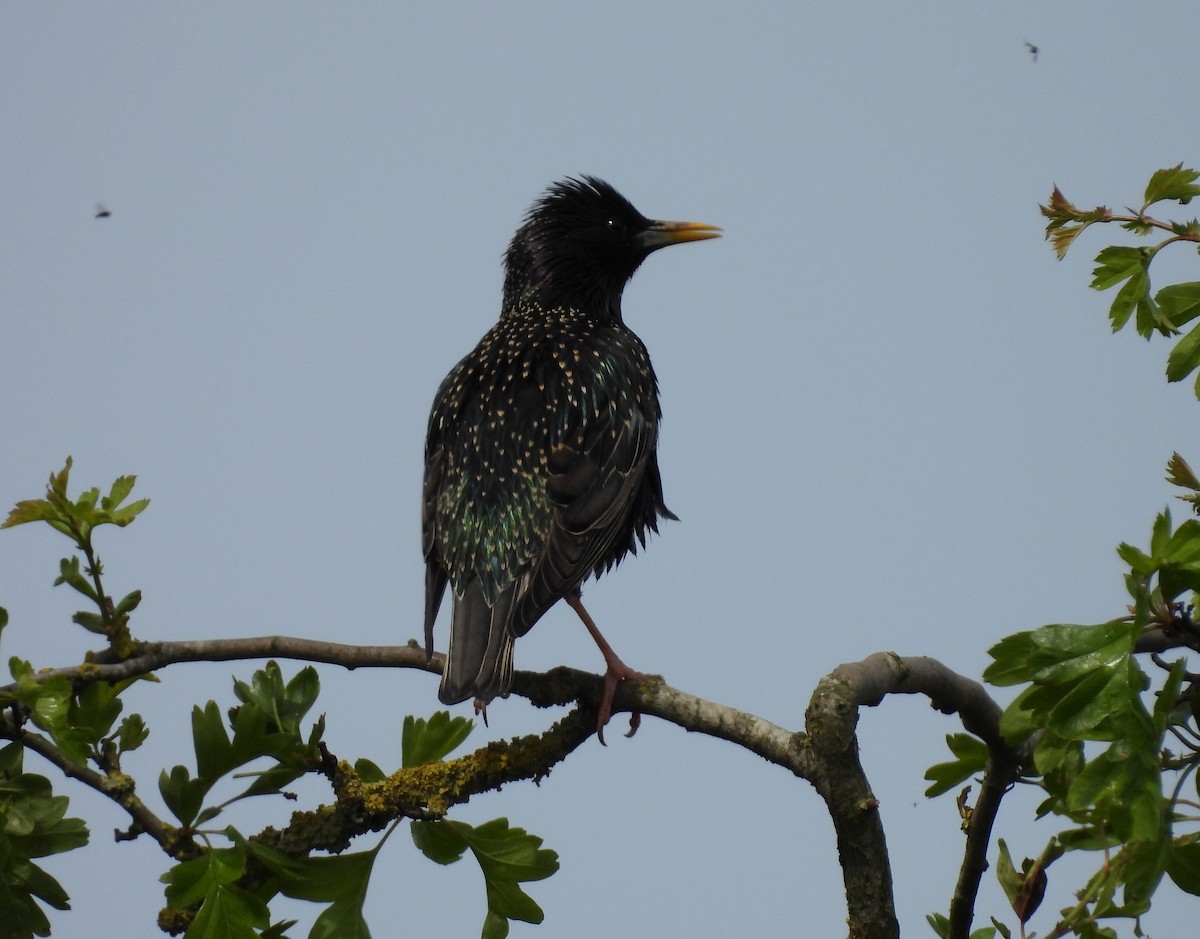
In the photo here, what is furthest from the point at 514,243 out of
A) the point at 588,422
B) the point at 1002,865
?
the point at 1002,865

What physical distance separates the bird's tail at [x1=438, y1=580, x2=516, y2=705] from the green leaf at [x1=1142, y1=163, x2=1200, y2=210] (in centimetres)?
211

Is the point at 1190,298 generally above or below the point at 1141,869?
above

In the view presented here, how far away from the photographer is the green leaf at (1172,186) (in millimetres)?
2738

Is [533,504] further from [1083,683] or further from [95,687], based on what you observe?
[1083,683]

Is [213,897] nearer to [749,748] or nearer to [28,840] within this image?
[28,840]

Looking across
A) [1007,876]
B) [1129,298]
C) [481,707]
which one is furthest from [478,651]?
[1129,298]

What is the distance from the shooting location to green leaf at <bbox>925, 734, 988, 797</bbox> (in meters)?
3.04

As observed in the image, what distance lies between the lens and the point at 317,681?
305 cm

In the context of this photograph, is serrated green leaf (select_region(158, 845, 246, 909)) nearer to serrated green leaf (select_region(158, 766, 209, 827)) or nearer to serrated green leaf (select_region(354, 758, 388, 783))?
serrated green leaf (select_region(158, 766, 209, 827))

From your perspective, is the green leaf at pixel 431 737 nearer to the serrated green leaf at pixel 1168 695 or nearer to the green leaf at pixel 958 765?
the green leaf at pixel 958 765

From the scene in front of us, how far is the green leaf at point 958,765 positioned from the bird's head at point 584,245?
11.7ft

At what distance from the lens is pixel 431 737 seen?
3.20m

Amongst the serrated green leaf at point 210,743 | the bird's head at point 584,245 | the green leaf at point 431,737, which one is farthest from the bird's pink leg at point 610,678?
the bird's head at point 584,245

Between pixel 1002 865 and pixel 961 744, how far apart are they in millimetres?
295
